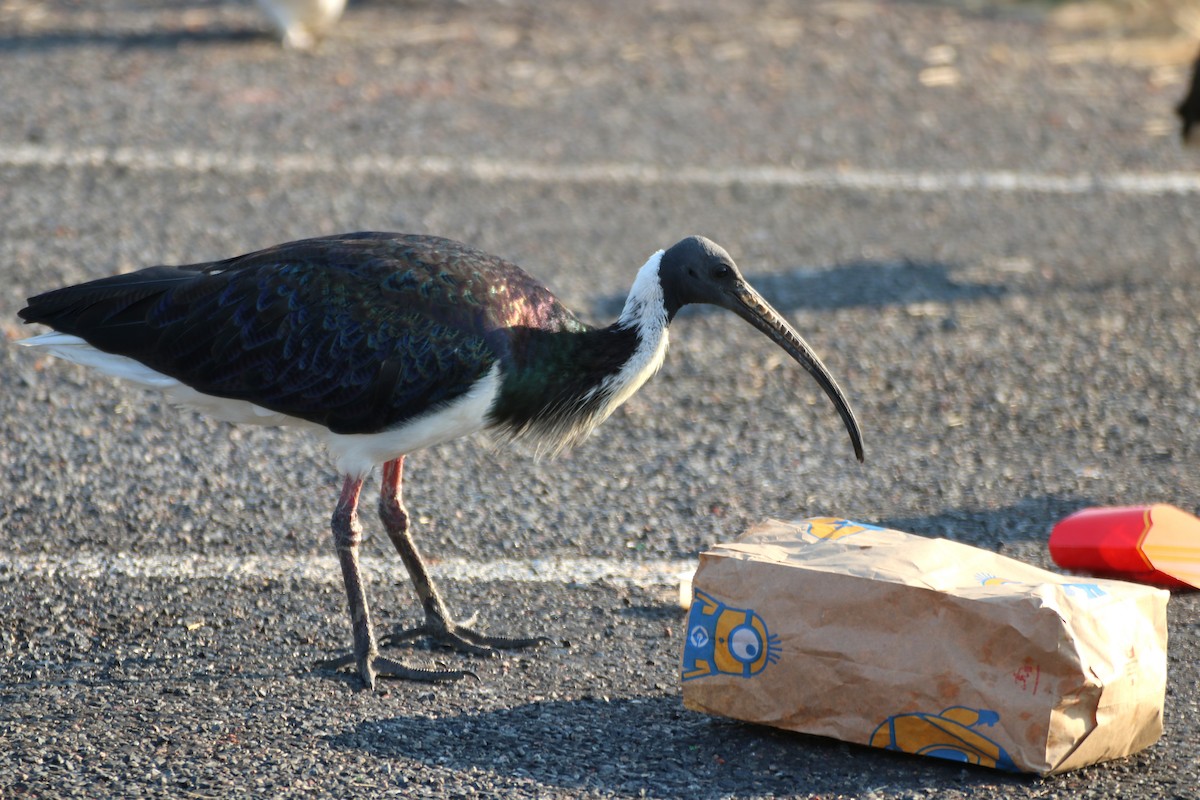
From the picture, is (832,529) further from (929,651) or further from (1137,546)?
(1137,546)

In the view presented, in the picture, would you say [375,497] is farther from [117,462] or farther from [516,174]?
[516,174]

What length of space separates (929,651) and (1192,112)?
628 centimetres

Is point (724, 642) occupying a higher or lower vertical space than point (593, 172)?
lower

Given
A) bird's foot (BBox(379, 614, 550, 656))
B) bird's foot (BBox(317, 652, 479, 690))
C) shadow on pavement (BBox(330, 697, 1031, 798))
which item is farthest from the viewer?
bird's foot (BBox(379, 614, 550, 656))

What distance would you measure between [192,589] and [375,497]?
1050mm

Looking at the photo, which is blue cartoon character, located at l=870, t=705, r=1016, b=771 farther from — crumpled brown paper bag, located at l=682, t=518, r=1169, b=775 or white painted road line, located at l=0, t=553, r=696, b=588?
white painted road line, located at l=0, t=553, r=696, b=588

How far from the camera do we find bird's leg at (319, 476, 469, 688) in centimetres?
427

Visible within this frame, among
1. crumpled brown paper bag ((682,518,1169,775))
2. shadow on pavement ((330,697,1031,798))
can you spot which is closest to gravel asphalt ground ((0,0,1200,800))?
shadow on pavement ((330,697,1031,798))

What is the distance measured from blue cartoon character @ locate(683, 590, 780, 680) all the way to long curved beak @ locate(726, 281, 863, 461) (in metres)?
1.08

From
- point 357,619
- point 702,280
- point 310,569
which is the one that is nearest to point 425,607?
point 357,619

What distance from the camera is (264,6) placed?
456 inches

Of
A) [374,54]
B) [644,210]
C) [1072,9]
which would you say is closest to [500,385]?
[644,210]

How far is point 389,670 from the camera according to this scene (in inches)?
169

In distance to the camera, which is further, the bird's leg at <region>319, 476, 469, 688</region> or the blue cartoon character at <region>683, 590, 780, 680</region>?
the bird's leg at <region>319, 476, 469, 688</region>
